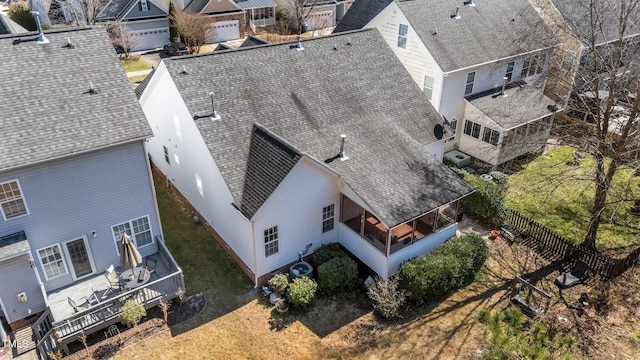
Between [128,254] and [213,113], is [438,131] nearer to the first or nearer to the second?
[213,113]

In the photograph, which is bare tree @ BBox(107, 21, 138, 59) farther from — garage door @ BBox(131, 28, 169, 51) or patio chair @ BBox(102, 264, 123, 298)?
patio chair @ BBox(102, 264, 123, 298)

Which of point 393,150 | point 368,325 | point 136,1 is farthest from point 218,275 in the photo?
point 136,1

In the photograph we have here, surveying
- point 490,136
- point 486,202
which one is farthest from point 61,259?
point 490,136

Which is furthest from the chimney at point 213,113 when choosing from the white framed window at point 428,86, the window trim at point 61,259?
the white framed window at point 428,86

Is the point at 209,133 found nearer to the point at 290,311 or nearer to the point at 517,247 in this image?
the point at 290,311

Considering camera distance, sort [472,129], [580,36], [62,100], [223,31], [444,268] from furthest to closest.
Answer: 1. [223,31]
2. [472,129]
3. [580,36]
4. [444,268]
5. [62,100]
